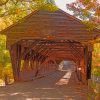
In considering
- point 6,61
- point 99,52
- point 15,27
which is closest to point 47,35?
point 15,27

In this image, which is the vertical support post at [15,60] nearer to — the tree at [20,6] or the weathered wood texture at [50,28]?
the weathered wood texture at [50,28]

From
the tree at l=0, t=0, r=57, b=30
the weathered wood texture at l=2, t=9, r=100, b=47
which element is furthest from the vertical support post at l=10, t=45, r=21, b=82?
the tree at l=0, t=0, r=57, b=30

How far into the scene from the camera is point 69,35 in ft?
70.1

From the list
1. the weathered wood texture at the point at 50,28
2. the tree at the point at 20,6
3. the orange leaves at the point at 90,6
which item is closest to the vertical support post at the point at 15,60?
the weathered wood texture at the point at 50,28

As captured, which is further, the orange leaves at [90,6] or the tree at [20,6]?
the tree at [20,6]

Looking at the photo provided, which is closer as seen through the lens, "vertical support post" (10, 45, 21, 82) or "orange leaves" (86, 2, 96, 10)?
"orange leaves" (86, 2, 96, 10)

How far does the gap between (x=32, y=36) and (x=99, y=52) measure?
28.5ft

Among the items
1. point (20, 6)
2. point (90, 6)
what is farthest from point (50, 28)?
point (90, 6)

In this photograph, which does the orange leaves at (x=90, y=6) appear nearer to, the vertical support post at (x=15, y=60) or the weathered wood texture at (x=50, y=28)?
the weathered wood texture at (x=50, y=28)

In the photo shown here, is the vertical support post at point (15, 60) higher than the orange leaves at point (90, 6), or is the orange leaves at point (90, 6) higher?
the orange leaves at point (90, 6)

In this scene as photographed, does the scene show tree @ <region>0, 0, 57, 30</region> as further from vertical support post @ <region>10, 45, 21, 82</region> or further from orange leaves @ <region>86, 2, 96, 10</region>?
vertical support post @ <region>10, 45, 21, 82</region>

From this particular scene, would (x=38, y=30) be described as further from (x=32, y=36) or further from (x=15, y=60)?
(x=15, y=60)

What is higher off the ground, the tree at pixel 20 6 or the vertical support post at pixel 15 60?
the tree at pixel 20 6

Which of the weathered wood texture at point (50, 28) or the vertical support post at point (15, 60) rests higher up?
the weathered wood texture at point (50, 28)
